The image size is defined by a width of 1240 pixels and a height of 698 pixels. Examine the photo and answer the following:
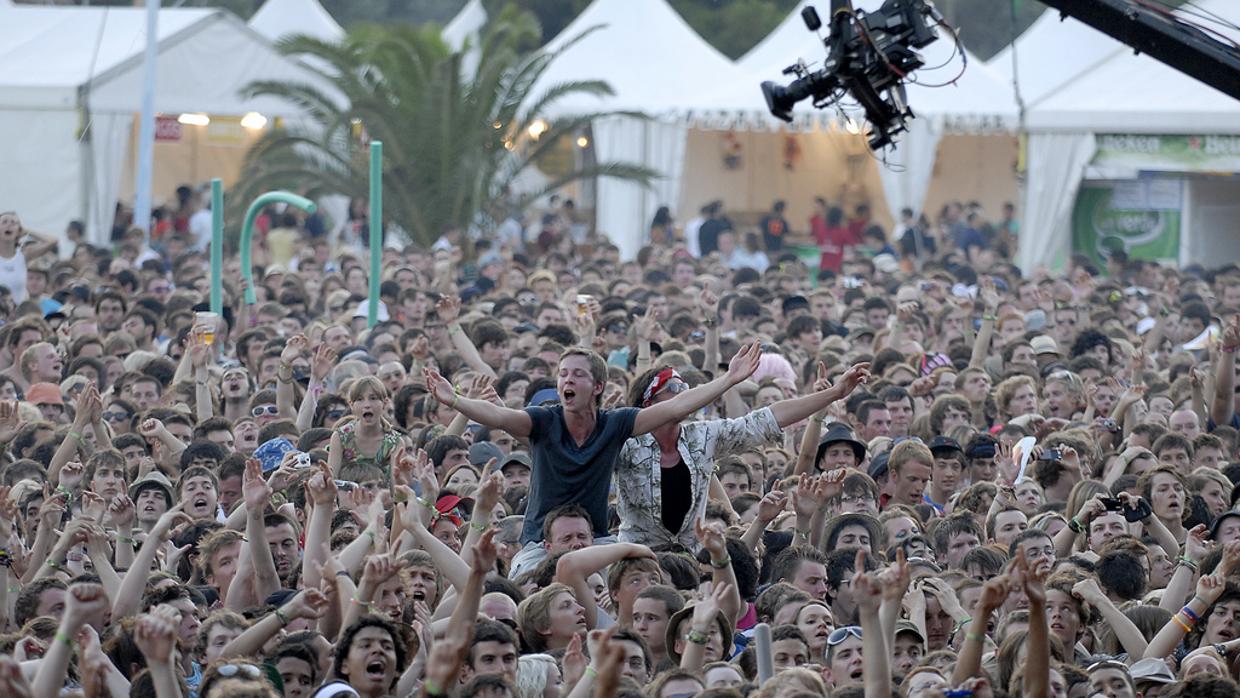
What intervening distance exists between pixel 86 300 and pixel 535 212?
15.8 metres

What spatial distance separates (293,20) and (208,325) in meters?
18.6

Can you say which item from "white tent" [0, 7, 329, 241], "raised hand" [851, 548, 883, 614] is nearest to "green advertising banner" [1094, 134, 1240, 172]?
"white tent" [0, 7, 329, 241]

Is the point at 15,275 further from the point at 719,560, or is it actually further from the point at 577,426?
the point at 719,560

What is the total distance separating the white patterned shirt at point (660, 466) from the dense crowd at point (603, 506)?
0.04 feet

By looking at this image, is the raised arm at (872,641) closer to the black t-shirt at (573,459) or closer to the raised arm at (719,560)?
the raised arm at (719,560)

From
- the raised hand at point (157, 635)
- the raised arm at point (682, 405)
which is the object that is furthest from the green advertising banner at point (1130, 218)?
the raised hand at point (157, 635)

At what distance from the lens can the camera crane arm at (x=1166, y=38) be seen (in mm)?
9555

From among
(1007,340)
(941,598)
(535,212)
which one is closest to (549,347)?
(1007,340)

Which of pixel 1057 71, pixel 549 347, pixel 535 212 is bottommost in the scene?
pixel 549 347

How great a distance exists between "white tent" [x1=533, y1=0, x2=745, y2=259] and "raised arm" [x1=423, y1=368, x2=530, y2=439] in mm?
18350

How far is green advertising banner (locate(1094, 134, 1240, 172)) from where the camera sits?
74.7 ft

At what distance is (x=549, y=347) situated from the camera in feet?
40.8

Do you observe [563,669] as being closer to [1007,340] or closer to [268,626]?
[268,626]

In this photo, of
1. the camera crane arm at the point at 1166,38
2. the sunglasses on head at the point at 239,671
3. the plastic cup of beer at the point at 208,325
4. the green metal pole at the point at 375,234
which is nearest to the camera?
the sunglasses on head at the point at 239,671
